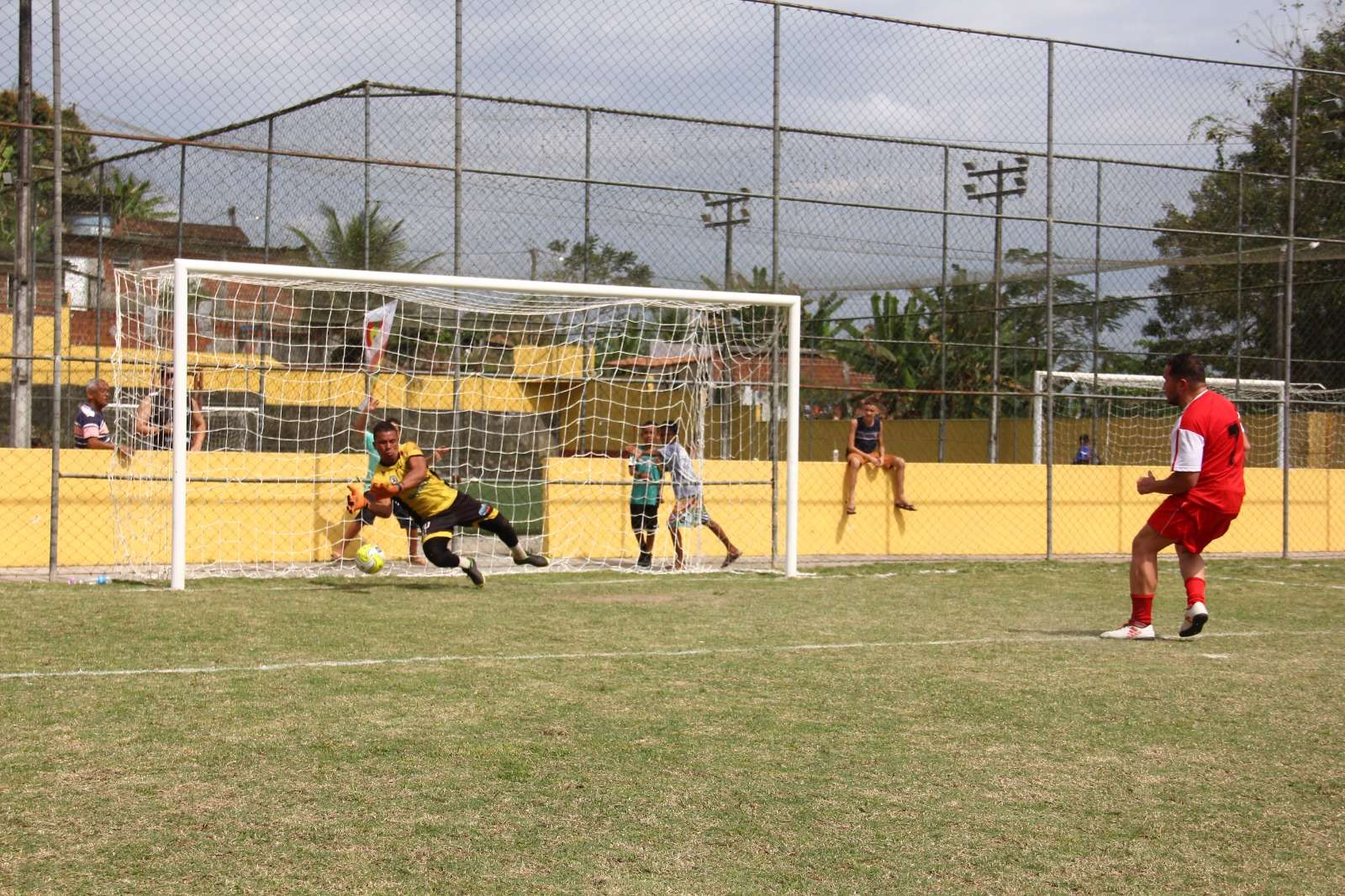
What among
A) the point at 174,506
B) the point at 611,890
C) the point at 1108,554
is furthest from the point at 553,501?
the point at 611,890

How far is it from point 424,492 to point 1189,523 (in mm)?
5763

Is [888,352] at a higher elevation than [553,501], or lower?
higher

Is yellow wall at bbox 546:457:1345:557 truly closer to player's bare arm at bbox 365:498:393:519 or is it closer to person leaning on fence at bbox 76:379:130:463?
player's bare arm at bbox 365:498:393:519

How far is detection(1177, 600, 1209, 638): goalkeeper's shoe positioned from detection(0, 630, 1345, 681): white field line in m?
0.29

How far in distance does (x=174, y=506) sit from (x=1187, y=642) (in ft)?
24.5

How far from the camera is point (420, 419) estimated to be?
1586 cm

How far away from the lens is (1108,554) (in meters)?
17.1

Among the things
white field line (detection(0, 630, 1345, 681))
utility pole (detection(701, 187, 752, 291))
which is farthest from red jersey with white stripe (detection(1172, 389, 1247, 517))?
utility pole (detection(701, 187, 752, 291))

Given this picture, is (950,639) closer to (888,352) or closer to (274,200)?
(274,200)

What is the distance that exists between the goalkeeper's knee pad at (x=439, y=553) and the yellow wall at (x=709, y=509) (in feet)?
8.11

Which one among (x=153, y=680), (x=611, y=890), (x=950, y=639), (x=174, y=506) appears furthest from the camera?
(x=174, y=506)

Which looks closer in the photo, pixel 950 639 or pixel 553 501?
pixel 950 639

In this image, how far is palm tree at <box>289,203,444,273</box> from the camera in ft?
54.8

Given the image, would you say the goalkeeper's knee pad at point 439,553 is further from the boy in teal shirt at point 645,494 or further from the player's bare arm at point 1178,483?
the player's bare arm at point 1178,483
